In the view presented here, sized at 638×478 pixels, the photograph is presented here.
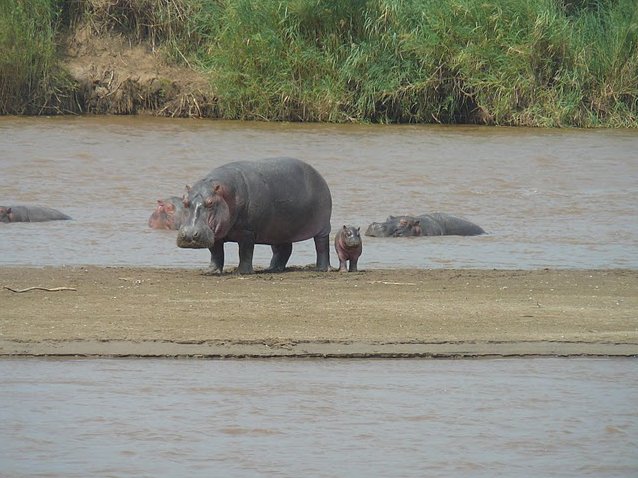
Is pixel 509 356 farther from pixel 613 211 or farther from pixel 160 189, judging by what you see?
pixel 160 189

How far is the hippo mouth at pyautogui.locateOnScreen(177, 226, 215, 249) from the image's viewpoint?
930cm

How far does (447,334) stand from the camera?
747 centimetres

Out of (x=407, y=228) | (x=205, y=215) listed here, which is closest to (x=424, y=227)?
(x=407, y=228)

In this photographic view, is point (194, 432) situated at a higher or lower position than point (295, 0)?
lower

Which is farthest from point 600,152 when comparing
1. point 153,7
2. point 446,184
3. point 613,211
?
point 153,7

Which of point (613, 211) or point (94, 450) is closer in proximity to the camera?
point (94, 450)

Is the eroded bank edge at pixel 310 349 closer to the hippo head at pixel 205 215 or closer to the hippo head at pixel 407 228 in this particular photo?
the hippo head at pixel 205 215

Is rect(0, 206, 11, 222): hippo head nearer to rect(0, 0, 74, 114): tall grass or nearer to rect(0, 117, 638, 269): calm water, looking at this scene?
rect(0, 117, 638, 269): calm water

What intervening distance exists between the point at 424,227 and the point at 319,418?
702 cm

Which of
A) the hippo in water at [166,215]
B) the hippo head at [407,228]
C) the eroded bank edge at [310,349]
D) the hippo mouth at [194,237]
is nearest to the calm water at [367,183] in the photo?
the hippo in water at [166,215]

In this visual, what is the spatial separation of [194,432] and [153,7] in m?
19.2

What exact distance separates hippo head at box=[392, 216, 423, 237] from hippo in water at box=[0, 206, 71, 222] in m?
3.00

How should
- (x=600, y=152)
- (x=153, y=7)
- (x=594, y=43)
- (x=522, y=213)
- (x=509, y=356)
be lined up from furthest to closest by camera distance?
(x=153, y=7) < (x=594, y=43) < (x=600, y=152) < (x=522, y=213) < (x=509, y=356)

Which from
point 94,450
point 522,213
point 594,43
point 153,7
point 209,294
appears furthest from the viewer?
point 153,7
